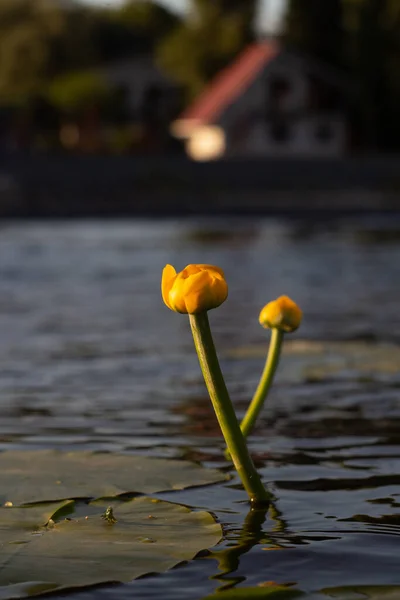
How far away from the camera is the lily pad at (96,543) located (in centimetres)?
342

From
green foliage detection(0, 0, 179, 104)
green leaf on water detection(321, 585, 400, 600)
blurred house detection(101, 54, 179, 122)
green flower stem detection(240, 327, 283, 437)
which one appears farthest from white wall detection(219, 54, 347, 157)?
green leaf on water detection(321, 585, 400, 600)

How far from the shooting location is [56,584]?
11.0 feet

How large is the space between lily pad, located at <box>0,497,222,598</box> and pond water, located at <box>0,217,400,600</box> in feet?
0.18

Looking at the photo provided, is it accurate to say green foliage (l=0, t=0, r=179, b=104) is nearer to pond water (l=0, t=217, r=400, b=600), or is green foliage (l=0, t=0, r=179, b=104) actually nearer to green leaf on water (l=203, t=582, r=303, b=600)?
pond water (l=0, t=217, r=400, b=600)

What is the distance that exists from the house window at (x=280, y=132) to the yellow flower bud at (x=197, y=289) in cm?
7495

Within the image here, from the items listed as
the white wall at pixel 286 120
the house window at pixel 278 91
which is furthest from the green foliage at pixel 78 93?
the house window at pixel 278 91

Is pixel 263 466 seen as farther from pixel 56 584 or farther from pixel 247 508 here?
pixel 56 584

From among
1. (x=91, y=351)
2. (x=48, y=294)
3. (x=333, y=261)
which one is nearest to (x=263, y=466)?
(x=91, y=351)

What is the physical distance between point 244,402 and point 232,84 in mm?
69357

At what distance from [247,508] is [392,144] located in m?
67.8

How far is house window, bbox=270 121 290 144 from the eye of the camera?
7825 centimetres

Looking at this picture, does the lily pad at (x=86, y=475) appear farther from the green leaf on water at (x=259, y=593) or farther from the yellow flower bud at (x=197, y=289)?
the green leaf on water at (x=259, y=593)

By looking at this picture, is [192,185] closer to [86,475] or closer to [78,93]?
[78,93]

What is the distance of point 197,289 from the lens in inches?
143
